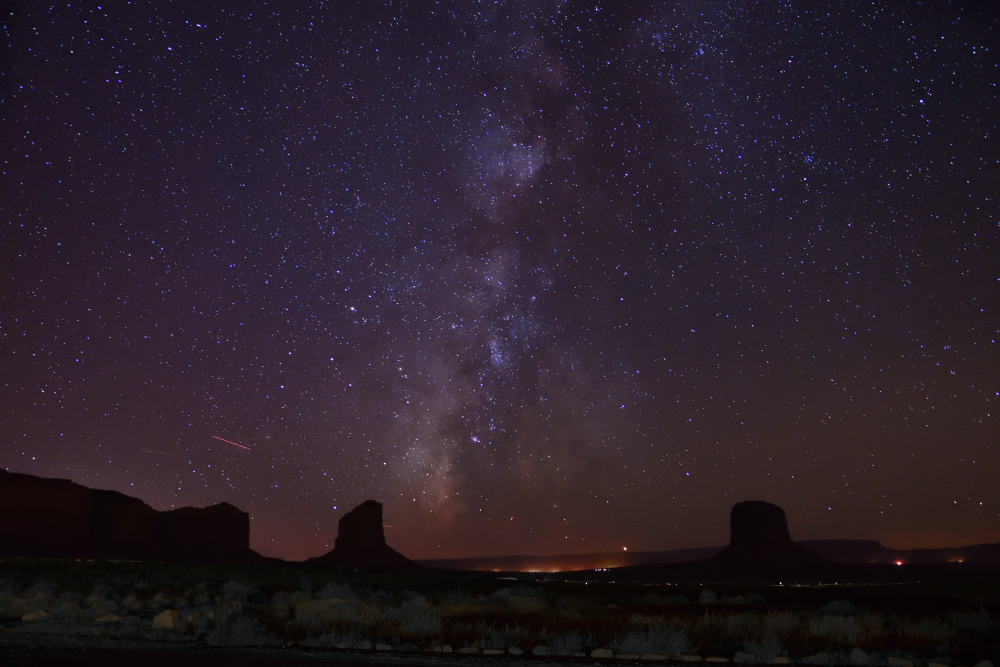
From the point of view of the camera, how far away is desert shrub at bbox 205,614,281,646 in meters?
9.62

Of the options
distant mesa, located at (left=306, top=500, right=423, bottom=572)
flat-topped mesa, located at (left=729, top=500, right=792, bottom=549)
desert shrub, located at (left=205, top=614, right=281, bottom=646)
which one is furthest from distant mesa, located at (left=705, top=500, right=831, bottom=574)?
desert shrub, located at (left=205, top=614, right=281, bottom=646)

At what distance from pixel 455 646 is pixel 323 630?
2.27 metres

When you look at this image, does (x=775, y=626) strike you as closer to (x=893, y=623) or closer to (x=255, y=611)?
(x=893, y=623)

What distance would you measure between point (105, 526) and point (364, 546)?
123 ft

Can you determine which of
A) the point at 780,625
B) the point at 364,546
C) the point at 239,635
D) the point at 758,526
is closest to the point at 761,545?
the point at 758,526

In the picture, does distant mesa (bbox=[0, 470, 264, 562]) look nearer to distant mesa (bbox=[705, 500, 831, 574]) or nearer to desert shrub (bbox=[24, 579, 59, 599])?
distant mesa (bbox=[705, 500, 831, 574])

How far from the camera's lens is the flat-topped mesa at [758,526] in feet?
331

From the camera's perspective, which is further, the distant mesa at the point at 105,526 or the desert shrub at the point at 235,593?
the distant mesa at the point at 105,526

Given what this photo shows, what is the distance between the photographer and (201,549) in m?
109

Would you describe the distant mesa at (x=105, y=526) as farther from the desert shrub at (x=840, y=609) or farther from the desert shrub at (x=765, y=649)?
the desert shrub at (x=765, y=649)

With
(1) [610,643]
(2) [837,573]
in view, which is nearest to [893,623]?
(1) [610,643]

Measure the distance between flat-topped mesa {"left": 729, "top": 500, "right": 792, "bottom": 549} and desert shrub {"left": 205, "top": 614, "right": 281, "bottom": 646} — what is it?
10209cm

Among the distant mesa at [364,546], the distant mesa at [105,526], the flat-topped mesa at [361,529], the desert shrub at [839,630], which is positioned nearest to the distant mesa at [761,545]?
the distant mesa at [364,546]

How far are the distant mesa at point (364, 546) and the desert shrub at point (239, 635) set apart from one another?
101 m
